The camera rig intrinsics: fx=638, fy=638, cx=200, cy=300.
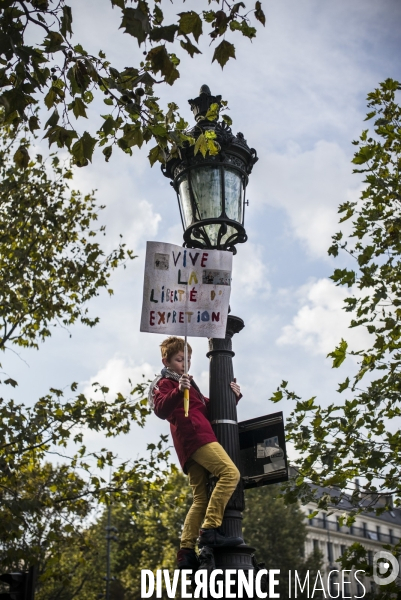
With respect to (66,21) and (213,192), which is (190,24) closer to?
(66,21)

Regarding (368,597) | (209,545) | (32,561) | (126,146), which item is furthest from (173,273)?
(32,561)

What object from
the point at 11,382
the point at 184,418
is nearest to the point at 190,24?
the point at 184,418

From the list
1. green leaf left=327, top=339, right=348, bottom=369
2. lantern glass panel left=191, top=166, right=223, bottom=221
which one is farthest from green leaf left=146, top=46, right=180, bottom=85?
green leaf left=327, top=339, right=348, bottom=369

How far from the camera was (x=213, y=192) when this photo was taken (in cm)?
502

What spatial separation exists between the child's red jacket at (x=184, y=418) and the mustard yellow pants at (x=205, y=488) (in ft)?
0.18

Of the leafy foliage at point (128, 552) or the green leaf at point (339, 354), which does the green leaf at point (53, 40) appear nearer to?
the green leaf at point (339, 354)

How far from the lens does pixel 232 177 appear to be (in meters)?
5.10

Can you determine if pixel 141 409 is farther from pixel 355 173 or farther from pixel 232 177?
pixel 232 177

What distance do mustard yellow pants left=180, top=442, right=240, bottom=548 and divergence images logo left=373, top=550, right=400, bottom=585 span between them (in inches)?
132

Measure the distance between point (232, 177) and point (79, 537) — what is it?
8.46 meters

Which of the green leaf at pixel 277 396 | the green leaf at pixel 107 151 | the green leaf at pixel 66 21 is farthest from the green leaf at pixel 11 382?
the green leaf at pixel 66 21

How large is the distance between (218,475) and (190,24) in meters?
2.94

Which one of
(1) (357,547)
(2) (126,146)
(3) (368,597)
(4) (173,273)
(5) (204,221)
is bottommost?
(3) (368,597)

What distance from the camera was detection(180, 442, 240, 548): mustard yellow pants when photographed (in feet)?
13.2
